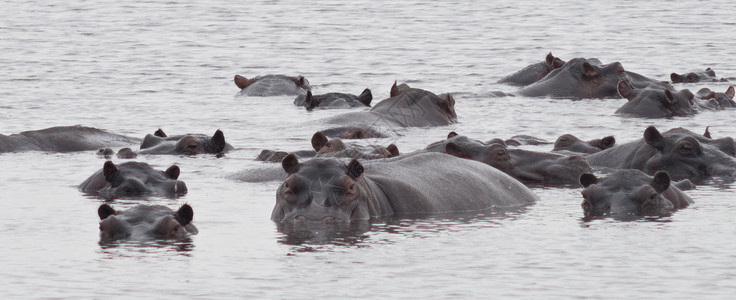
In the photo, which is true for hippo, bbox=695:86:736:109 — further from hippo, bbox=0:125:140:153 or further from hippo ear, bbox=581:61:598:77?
hippo, bbox=0:125:140:153

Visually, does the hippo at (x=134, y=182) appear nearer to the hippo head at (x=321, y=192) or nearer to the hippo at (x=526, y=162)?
the hippo head at (x=321, y=192)

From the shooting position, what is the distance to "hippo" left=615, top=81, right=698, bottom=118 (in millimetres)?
19656

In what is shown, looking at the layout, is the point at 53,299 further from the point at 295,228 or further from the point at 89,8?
the point at 89,8

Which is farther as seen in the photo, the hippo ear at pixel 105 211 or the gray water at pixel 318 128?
the hippo ear at pixel 105 211

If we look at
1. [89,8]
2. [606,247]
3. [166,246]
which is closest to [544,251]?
[606,247]

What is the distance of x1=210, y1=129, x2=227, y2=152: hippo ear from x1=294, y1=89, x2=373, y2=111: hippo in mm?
5525

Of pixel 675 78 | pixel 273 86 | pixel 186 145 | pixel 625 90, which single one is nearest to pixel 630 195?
pixel 186 145

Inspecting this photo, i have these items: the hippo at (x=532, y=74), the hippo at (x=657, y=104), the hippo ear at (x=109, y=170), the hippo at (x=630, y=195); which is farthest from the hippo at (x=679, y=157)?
the hippo at (x=532, y=74)

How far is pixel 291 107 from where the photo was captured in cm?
2277

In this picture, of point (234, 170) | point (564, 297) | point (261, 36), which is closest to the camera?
point (564, 297)

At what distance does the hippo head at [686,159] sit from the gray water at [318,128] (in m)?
0.52

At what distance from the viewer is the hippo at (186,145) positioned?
16266 mm

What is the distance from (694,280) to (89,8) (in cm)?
4432

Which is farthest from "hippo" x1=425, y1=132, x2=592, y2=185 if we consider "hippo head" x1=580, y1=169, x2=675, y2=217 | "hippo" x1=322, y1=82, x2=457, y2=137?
"hippo" x1=322, y1=82, x2=457, y2=137
